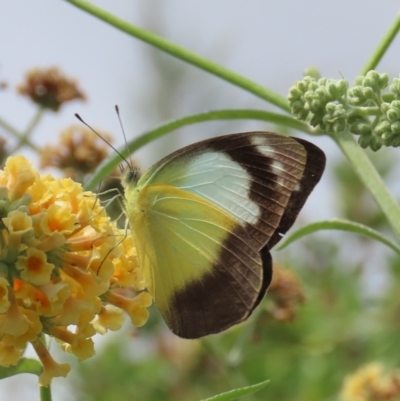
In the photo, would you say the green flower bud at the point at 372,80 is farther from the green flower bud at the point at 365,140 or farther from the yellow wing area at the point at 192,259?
the yellow wing area at the point at 192,259

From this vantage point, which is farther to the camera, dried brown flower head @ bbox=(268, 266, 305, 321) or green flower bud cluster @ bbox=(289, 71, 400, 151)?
dried brown flower head @ bbox=(268, 266, 305, 321)

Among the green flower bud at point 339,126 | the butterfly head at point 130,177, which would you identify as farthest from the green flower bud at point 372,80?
the butterfly head at point 130,177

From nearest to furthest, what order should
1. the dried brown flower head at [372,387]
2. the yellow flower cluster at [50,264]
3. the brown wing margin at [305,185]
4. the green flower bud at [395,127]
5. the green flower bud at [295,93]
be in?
the yellow flower cluster at [50,264] < the green flower bud at [395,127] < the green flower bud at [295,93] < the brown wing margin at [305,185] < the dried brown flower head at [372,387]

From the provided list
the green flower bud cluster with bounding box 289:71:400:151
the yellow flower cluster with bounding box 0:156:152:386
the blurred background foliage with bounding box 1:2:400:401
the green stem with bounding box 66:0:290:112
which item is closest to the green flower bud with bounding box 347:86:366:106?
the green flower bud cluster with bounding box 289:71:400:151

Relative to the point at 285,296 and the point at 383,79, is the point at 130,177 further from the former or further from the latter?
the point at 285,296

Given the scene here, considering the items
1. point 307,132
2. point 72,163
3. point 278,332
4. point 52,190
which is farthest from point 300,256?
point 52,190

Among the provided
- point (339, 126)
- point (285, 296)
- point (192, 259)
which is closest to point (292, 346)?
point (285, 296)

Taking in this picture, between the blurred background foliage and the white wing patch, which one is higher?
the white wing patch

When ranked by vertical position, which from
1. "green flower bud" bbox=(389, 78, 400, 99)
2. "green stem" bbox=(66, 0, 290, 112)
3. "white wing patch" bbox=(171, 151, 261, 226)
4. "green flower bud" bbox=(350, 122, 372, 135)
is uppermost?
"green flower bud" bbox=(389, 78, 400, 99)

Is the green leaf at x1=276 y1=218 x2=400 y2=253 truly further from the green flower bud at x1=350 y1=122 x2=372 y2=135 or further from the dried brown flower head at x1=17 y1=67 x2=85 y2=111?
the dried brown flower head at x1=17 y1=67 x2=85 y2=111
